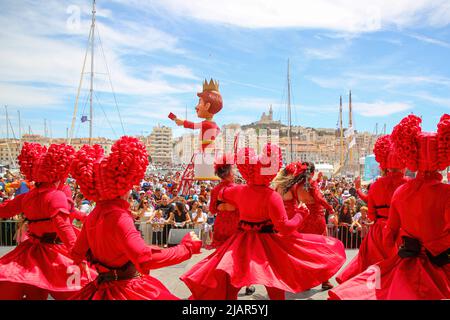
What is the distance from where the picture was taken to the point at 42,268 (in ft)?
13.3

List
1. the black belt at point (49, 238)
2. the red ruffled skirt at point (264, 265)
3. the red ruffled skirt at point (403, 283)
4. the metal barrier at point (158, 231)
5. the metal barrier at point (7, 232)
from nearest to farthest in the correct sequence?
1. the red ruffled skirt at point (403, 283)
2. the red ruffled skirt at point (264, 265)
3. the black belt at point (49, 238)
4. the metal barrier at point (158, 231)
5. the metal barrier at point (7, 232)

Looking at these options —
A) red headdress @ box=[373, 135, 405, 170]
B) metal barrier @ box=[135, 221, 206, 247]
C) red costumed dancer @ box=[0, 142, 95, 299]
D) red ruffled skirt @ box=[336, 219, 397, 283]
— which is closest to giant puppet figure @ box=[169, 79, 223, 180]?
metal barrier @ box=[135, 221, 206, 247]

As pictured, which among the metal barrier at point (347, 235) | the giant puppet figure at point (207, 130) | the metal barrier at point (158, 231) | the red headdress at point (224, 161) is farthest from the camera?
the giant puppet figure at point (207, 130)

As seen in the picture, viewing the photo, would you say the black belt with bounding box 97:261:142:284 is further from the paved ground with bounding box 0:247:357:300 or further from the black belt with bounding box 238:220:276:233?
the paved ground with bounding box 0:247:357:300

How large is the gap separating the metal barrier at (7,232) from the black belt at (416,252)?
8.27 meters

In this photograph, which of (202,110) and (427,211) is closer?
(427,211)

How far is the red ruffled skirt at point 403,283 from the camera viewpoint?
3.08 metres

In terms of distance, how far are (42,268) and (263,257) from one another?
6.95 feet

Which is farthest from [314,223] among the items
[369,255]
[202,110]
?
[202,110]

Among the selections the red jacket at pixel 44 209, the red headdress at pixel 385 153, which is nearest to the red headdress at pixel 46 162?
the red jacket at pixel 44 209

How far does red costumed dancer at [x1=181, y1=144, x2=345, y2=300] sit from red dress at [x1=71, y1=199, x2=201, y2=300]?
3.21 feet

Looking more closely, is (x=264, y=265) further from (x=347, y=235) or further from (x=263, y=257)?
(x=347, y=235)

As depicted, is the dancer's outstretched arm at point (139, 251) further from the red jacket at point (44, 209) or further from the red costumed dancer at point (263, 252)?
the red jacket at point (44, 209)
